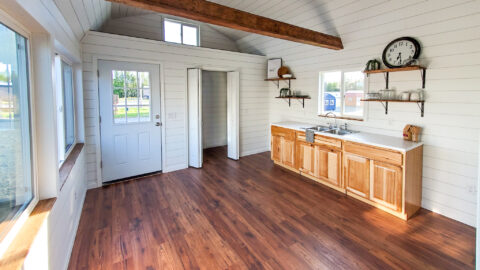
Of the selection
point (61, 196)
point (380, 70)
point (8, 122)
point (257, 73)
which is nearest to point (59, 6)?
point (8, 122)

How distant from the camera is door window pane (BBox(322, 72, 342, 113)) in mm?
4469

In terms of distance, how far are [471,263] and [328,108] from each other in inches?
118

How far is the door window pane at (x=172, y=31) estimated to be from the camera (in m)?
5.31

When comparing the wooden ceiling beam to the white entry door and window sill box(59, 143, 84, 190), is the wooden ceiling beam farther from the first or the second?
the white entry door

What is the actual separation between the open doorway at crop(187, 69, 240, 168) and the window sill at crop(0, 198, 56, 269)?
309cm

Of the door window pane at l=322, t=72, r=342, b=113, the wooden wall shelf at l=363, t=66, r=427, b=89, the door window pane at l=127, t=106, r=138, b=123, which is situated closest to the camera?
the wooden wall shelf at l=363, t=66, r=427, b=89

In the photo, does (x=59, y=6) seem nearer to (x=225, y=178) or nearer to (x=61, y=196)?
(x=61, y=196)

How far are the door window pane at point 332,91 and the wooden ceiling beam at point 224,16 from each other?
100 centimetres

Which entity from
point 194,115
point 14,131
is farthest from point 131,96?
point 14,131

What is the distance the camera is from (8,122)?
1.45 meters

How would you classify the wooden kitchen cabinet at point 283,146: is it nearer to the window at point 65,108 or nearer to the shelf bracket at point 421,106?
the shelf bracket at point 421,106

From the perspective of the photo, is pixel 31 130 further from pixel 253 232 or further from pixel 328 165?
pixel 328 165

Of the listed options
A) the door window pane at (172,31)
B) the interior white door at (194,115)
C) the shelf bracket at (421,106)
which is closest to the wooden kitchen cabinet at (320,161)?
the shelf bracket at (421,106)

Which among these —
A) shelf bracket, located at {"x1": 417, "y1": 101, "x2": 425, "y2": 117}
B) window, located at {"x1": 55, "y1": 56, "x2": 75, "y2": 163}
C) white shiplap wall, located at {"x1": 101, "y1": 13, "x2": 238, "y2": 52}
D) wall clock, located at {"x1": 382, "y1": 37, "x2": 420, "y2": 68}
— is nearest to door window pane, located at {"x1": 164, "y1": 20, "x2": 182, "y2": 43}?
white shiplap wall, located at {"x1": 101, "y1": 13, "x2": 238, "y2": 52}
